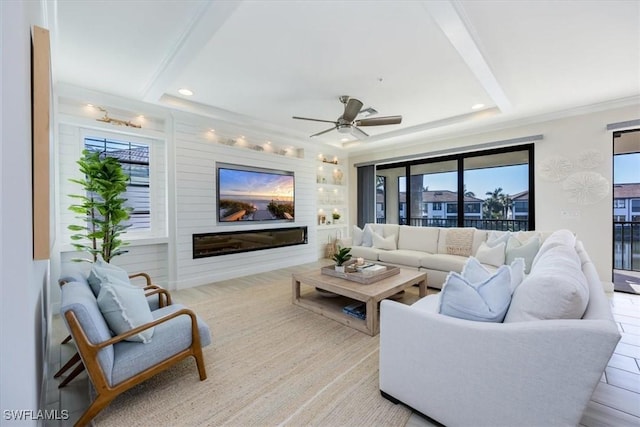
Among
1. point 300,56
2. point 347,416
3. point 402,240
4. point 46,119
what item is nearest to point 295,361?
point 347,416

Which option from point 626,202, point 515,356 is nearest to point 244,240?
point 515,356

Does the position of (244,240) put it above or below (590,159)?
below

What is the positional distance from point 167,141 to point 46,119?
10.2 ft

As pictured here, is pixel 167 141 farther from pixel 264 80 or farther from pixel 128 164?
pixel 264 80

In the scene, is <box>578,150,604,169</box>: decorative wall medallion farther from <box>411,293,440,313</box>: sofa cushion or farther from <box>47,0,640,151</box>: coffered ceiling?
<box>411,293,440,313</box>: sofa cushion

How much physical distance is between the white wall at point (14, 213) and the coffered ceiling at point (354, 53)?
1339 millimetres

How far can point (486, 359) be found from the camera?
1.33 meters

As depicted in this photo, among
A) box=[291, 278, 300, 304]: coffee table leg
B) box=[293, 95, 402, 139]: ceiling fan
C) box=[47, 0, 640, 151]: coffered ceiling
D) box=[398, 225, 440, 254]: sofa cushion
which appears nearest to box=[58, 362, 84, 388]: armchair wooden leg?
box=[291, 278, 300, 304]: coffee table leg

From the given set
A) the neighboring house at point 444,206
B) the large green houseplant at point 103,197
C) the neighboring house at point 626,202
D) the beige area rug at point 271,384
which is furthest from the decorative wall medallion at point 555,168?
the large green houseplant at point 103,197

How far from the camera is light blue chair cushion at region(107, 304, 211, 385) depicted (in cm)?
161

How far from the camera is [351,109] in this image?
3379mm

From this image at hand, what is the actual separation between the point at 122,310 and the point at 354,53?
9.40ft

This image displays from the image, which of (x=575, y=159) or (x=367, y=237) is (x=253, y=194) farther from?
(x=575, y=159)

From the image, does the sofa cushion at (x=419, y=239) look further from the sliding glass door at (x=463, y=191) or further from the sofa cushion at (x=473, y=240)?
the sliding glass door at (x=463, y=191)
